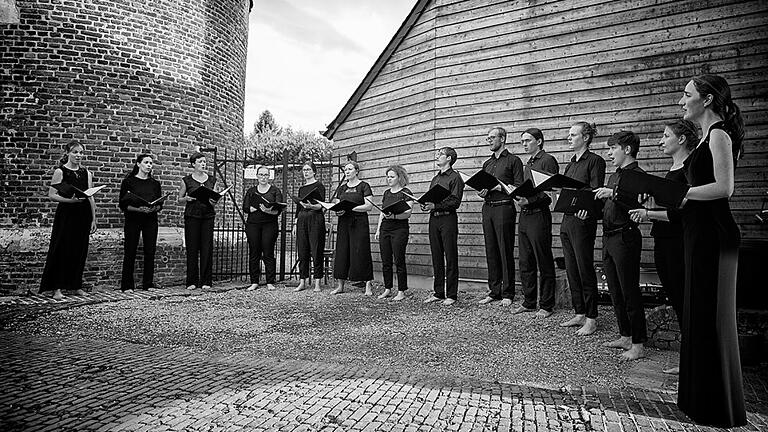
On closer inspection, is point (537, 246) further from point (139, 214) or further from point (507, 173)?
point (139, 214)

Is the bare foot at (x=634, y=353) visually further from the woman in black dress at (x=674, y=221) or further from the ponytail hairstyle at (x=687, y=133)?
the ponytail hairstyle at (x=687, y=133)

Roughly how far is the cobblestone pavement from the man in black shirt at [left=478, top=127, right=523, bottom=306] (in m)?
2.92

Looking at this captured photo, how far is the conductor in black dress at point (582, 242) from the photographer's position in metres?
4.98

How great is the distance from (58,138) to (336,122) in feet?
16.2

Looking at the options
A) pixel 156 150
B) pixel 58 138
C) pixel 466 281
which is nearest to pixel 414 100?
pixel 466 281

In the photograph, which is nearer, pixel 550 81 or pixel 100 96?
pixel 550 81

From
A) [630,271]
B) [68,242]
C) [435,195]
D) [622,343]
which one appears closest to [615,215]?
[630,271]

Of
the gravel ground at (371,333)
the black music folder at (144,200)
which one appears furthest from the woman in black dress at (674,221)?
the black music folder at (144,200)

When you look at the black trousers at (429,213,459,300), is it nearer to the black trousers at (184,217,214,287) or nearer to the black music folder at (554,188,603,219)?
the black music folder at (554,188,603,219)

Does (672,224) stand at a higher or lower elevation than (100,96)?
lower

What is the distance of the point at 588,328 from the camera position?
4.96 metres

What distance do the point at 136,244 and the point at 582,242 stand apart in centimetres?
659

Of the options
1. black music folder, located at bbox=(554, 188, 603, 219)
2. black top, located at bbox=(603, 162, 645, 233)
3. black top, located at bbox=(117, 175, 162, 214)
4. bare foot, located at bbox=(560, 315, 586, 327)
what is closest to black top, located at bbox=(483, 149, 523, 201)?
black music folder, located at bbox=(554, 188, 603, 219)

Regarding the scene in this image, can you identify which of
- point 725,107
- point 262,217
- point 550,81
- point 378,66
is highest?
point 378,66
